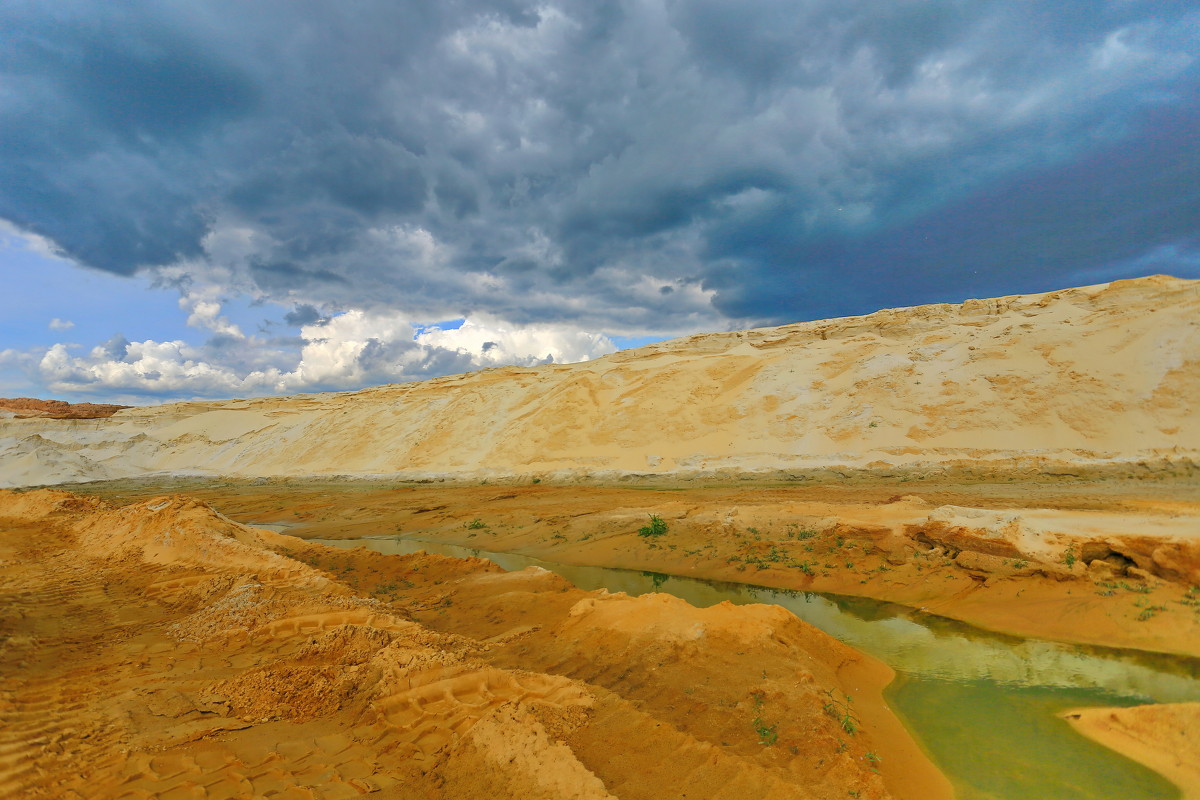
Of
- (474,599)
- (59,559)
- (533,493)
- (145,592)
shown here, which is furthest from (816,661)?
(533,493)

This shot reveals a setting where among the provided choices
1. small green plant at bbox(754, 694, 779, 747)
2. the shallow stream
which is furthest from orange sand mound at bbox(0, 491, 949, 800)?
the shallow stream

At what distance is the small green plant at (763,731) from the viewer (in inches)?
174

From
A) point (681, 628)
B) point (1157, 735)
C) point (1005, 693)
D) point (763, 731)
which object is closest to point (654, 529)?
point (681, 628)

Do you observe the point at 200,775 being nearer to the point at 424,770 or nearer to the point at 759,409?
the point at 424,770

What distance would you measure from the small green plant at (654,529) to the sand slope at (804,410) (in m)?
10.5

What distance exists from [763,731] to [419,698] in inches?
122

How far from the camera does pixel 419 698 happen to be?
4.75m

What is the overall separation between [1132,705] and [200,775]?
27.1 ft

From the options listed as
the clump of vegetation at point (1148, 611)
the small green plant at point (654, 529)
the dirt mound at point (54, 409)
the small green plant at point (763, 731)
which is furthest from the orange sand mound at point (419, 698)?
the dirt mound at point (54, 409)

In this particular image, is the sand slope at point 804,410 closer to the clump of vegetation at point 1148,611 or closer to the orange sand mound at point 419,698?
the clump of vegetation at point 1148,611

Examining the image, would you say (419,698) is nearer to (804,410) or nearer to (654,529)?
(654,529)

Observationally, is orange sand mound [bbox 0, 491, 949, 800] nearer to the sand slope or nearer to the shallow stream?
the shallow stream

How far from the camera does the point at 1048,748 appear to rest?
4.64 m

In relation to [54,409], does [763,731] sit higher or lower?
lower
